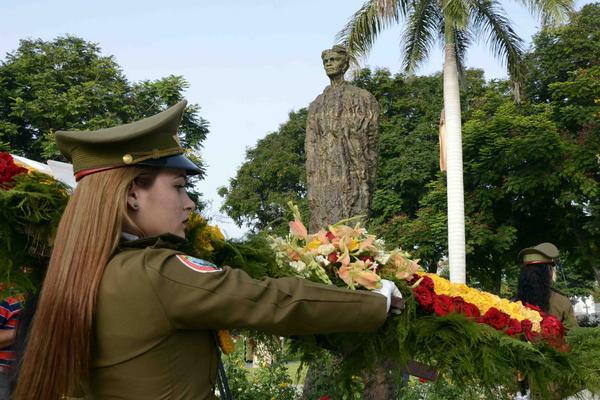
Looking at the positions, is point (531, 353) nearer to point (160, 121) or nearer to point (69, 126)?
point (160, 121)

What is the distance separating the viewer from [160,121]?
7.09 feet

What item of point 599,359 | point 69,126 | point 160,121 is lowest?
point 599,359

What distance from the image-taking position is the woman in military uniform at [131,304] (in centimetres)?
193

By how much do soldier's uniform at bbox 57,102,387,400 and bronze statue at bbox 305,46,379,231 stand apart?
4.49 meters

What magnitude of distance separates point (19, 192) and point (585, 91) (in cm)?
2202

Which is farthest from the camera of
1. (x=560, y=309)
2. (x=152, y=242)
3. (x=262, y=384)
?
(x=262, y=384)

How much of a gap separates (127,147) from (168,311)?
523mm

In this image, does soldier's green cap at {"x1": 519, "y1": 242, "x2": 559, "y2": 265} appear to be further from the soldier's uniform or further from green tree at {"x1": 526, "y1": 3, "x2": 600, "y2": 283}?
green tree at {"x1": 526, "y1": 3, "x2": 600, "y2": 283}

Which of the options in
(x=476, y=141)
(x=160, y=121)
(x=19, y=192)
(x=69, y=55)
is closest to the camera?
(x=160, y=121)

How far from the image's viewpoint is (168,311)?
193 cm

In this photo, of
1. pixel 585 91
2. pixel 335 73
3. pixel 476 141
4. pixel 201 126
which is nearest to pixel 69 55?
pixel 201 126

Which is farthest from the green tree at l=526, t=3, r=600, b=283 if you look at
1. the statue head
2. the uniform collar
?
the uniform collar

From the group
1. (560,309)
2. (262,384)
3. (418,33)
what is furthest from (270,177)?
(560,309)

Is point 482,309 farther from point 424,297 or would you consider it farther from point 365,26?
point 365,26
